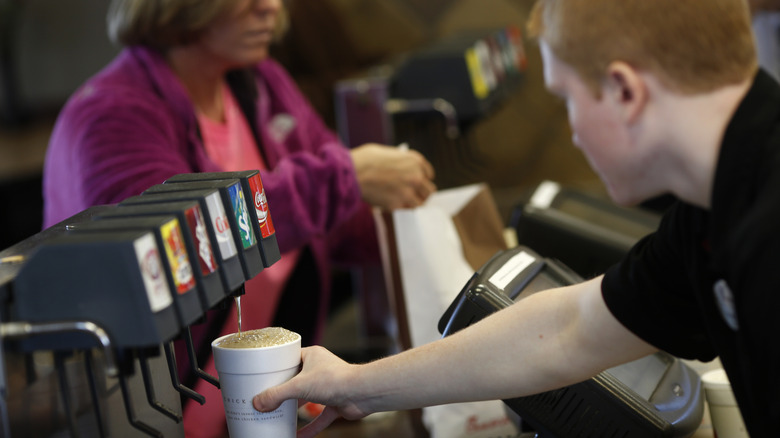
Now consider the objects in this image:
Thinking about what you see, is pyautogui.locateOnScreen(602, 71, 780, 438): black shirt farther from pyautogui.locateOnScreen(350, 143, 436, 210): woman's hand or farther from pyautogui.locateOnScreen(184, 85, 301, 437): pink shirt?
pyautogui.locateOnScreen(184, 85, 301, 437): pink shirt

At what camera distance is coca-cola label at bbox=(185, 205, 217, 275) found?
2.48 feet

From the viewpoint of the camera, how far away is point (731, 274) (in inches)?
28.2

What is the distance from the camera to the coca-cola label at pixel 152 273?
680 millimetres

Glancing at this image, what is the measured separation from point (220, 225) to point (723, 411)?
70cm

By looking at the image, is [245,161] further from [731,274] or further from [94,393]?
[731,274]

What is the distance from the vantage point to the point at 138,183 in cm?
147

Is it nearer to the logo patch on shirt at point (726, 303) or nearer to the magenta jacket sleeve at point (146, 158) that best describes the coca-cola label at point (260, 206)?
the logo patch on shirt at point (726, 303)

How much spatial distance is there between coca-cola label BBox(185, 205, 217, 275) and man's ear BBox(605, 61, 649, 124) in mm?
388

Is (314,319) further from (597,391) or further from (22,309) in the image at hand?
(22,309)

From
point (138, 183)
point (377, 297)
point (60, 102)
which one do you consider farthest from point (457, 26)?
point (138, 183)

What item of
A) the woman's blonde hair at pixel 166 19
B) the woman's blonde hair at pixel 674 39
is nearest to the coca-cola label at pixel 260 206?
the woman's blonde hair at pixel 674 39

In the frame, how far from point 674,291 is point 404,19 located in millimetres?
3472

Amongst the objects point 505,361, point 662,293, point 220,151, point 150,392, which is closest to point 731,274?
point 662,293

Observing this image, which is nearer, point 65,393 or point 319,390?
point 65,393
